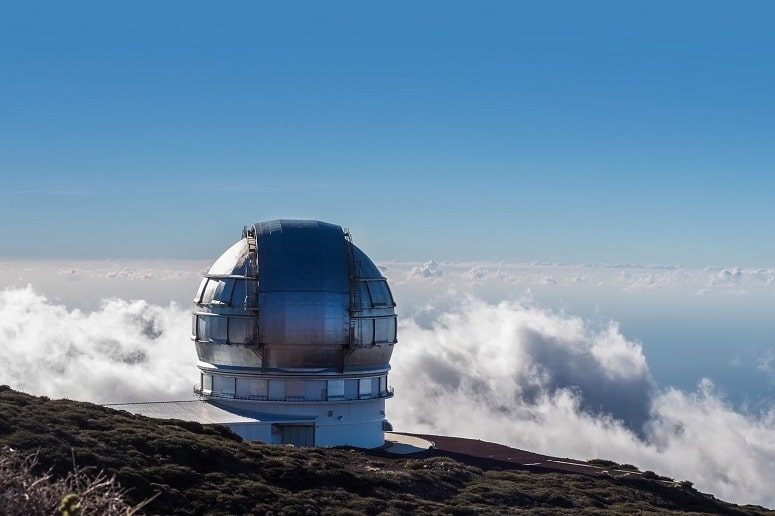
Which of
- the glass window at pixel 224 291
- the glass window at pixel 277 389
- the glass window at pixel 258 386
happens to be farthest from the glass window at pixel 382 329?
the glass window at pixel 224 291

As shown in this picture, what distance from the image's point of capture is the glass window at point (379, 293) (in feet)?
149

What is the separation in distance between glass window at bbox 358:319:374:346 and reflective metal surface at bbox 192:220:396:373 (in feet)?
0.14

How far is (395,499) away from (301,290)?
14544mm

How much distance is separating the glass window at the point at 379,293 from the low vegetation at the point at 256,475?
781cm

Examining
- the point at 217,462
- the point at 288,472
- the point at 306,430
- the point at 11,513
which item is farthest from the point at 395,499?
the point at 11,513

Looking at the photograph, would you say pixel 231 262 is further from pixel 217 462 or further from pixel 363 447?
pixel 217 462

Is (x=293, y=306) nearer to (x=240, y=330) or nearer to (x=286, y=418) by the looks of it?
(x=240, y=330)

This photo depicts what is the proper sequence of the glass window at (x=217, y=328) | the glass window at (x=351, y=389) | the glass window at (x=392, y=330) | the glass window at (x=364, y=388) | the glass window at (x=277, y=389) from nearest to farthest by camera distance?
the glass window at (x=277, y=389), the glass window at (x=217, y=328), the glass window at (x=351, y=389), the glass window at (x=364, y=388), the glass window at (x=392, y=330)

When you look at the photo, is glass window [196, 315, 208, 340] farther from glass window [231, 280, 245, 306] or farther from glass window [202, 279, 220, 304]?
glass window [231, 280, 245, 306]

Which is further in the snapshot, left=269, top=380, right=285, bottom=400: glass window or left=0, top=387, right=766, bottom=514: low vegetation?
left=269, top=380, right=285, bottom=400: glass window

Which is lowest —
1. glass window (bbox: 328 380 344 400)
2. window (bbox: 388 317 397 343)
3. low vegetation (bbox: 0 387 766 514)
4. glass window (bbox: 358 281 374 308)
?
low vegetation (bbox: 0 387 766 514)

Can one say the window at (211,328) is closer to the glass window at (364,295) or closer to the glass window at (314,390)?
the glass window at (314,390)

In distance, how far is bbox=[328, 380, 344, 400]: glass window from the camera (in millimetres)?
44188

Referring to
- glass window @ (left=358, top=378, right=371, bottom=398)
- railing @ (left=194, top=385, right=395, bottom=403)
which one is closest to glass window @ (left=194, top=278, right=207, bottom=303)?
railing @ (left=194, top=385, right=395, bottom=403)
